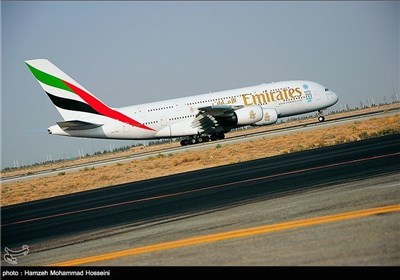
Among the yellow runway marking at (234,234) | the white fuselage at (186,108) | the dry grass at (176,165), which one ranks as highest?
the white fuselage at (186,108)

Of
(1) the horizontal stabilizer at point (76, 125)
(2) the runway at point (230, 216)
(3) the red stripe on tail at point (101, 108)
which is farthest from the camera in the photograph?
(3) the red stripe on tail at point (101, 108)

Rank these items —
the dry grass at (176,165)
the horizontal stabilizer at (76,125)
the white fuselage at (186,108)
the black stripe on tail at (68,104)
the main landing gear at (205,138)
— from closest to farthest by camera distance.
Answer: the dry grass at (176,165) → the horizontal stabilizer at (76,125) → the black stripe on tail at (68,104) → the white fuselage at (186,108) → the main landing gear at (205,138)

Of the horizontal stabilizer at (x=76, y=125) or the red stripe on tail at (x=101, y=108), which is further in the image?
the red stripe on tail at (x=101, y=108)

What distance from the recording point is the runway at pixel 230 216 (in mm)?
7512

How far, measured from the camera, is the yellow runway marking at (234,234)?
331 inches

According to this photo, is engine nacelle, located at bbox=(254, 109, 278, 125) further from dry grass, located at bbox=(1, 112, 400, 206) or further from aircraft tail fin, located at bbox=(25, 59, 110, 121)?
aircraft tail fin, located at bbox=(25, 59, 110, 121)

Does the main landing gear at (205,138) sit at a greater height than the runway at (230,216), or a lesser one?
greater

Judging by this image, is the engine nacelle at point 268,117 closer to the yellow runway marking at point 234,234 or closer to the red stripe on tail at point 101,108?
the red stripe on tail at point 101,108

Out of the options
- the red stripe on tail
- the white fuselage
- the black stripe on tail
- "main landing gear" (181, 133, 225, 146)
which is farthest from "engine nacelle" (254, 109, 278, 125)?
the black stripe on tail

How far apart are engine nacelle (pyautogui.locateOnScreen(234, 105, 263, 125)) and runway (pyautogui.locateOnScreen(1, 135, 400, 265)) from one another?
2455 cm

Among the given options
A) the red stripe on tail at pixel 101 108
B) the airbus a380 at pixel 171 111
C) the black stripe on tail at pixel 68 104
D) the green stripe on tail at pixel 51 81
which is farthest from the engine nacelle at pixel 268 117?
the green stripe on tail at pixel 51 81

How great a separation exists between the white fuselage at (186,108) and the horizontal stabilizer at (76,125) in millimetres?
398
